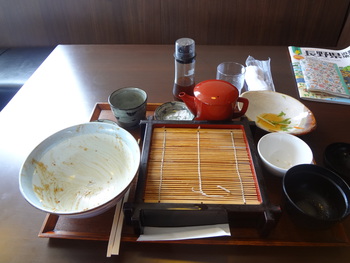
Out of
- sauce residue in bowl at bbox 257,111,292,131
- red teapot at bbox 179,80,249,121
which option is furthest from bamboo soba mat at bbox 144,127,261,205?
Answer: sauce residue in bowl at bbox 257,111,292,131

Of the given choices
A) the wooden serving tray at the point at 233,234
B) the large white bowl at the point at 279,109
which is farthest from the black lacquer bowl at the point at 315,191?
the large white bowl at the point at 279,109

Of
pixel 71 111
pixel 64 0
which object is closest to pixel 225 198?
pixel 71 111

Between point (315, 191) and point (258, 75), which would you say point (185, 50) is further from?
point (315, 191)

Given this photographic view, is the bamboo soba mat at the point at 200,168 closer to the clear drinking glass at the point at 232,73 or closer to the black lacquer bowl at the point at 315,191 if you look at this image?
the black lacquer bowl at the point at 315,191

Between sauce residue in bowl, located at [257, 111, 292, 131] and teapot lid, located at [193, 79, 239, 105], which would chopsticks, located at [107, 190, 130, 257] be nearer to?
teapot lid, located at [193, 79, 239, 105]

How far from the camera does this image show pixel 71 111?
1.08m

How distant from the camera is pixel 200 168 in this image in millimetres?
749

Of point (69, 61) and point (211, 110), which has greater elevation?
point (211, 110)

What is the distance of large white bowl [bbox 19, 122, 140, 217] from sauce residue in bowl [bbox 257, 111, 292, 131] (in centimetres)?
50

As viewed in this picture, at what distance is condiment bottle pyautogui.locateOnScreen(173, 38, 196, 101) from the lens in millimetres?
961

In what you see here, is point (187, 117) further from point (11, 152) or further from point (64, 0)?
point (64, 0)

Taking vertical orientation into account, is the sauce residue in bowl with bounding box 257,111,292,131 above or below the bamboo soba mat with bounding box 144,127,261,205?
below

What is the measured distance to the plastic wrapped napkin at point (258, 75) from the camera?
117 centimetres

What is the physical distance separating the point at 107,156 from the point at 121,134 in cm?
9
